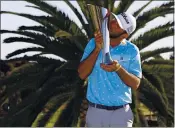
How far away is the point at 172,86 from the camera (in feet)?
43.4

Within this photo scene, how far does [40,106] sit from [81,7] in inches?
120

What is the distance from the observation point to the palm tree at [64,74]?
11.8 meters

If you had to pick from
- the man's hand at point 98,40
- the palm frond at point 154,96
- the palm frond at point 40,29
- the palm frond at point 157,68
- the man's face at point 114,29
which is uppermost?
the palm frond at point 40,29

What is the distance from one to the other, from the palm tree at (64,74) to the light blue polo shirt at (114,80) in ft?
22.2

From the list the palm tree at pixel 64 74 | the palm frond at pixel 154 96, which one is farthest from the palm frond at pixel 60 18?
the palm frond at pixel 154 96

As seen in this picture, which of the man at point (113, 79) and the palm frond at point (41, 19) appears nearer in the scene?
the man at point (113, 79)

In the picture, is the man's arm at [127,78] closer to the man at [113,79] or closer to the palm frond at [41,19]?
the man at [113,79]

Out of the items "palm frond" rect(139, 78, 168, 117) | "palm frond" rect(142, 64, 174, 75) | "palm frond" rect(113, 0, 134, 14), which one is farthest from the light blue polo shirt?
"palm frond" rect(113, 0, 134, 14)

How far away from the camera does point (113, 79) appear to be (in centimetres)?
445

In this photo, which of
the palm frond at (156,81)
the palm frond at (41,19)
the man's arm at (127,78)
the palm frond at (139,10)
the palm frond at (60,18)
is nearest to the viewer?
the man's arm at (127,78)

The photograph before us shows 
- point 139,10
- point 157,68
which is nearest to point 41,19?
point 139,10

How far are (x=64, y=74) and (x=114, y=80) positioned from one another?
27.3 ft

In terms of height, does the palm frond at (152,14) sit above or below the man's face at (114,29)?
above

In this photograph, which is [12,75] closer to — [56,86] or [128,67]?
[56,86]
